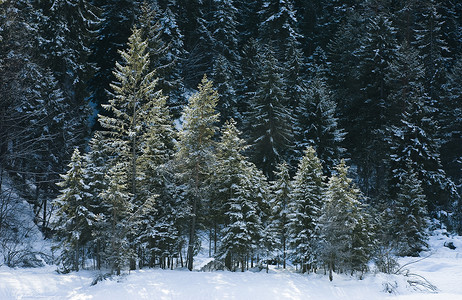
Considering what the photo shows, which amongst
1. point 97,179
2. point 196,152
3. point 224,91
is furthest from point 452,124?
point 97,179

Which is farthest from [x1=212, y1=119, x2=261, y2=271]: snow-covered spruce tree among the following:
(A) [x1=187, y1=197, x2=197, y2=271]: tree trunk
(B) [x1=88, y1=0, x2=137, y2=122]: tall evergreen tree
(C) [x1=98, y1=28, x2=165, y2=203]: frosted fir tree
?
(B) [x1=88, y1=0, x2=137, y2=122]: tall evergreen tree

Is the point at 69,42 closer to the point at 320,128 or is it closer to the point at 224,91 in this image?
the point at 224,91

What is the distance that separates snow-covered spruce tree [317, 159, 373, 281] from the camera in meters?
19.3

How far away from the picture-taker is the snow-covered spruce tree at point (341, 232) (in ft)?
63.3

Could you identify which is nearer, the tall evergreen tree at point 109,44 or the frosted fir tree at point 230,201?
the frosted fir tree at point 230,201

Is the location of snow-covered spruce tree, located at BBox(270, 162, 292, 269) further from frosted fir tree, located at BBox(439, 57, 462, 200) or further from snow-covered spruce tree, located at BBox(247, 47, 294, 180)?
frosted fir tree, located at BBox(439, 57, 462, 200)

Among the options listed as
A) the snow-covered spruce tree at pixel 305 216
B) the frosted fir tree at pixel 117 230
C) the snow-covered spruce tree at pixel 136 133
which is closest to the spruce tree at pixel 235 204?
the snow-covered spruce tree at pixel 305 216

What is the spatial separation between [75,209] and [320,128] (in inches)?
910

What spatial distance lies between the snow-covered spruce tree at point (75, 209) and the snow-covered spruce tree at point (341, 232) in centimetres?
1365

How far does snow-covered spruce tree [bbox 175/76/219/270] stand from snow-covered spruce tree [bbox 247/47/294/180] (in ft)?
33.6

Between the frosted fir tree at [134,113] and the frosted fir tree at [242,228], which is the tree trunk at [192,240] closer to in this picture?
the frosted fir tree at [242,228]

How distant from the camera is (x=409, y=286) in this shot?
655 inches

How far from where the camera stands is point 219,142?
23234mm

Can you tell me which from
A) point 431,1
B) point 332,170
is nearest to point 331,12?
point 431,1
